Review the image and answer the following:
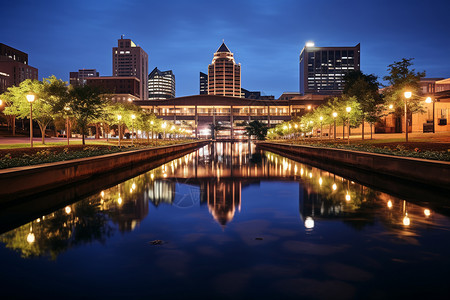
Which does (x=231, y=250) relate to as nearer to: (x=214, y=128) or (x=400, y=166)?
(x=400, y=166)

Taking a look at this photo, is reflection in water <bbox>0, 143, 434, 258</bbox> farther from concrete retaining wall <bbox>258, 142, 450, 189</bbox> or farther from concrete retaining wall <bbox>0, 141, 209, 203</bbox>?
concrete retaining wall <bbox>258, 142, 450, 189</bbox>

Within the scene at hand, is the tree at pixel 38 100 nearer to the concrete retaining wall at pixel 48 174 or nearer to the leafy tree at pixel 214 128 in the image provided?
the concrete retaining wall at pixel 48 174

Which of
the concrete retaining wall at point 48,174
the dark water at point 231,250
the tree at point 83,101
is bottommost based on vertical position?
the dark water at point 231,250

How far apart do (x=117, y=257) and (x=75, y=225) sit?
290cm

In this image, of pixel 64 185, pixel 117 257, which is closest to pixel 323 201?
pixel 117 257

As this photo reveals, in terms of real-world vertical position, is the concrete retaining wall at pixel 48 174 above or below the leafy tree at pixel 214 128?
below

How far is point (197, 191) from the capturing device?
1398cm

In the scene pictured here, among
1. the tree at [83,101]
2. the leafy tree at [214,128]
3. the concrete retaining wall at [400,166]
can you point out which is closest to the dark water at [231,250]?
the concrete retaining wall at [400,166]

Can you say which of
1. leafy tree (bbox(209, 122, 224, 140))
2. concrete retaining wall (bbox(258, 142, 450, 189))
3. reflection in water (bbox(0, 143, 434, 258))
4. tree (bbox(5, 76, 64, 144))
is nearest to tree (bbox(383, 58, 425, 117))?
concrete retaining wall (bbox(258, 142, 450, 189))

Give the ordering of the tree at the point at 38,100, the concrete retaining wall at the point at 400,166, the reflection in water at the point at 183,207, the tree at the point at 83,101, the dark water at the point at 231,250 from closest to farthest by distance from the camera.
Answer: the dark water at the point at 231,250
the reflection in water at the point at 183,207
the concrete retaining wall at the point at 400,166
the tree at the point at 83,101
the tree at the point at 38,100

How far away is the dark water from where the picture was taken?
4.77m

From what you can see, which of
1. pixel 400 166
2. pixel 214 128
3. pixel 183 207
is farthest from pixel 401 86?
pixel 214 128

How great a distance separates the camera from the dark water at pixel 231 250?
4.77 metres

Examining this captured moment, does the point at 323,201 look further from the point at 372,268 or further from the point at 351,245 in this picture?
the point at 372,268
